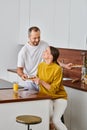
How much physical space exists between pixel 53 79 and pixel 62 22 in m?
1.18

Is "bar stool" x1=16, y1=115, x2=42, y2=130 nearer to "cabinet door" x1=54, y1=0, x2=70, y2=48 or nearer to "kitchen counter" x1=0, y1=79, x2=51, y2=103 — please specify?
"kitchen counter" x1=0, y1=79, x2=51, y2=103

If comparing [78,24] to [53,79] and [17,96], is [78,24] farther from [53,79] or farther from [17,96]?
[17,96]

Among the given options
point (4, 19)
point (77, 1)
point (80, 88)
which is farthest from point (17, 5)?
point (80, 88)

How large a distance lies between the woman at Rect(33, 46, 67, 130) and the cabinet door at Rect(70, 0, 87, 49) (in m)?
0.65

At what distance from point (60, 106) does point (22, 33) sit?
2343 mm

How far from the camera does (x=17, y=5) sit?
215 inches

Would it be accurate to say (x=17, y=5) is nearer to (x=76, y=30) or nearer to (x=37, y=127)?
(x=76, y=30)

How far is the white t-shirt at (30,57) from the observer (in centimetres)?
389

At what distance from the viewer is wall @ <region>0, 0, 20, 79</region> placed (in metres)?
5.42

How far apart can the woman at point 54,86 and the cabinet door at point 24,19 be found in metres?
1.95

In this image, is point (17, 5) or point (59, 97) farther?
point (17, 5)

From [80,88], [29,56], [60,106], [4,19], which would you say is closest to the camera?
[60,106]

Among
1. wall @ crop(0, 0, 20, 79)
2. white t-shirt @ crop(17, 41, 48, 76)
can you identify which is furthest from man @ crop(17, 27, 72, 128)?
wall @ crop(0, 0, 20, 79)

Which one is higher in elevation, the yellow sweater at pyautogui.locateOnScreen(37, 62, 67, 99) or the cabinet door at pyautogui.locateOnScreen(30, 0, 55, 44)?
the cabinet door at pyautogui.locateOnScreen(30, 0, 55, 44)
